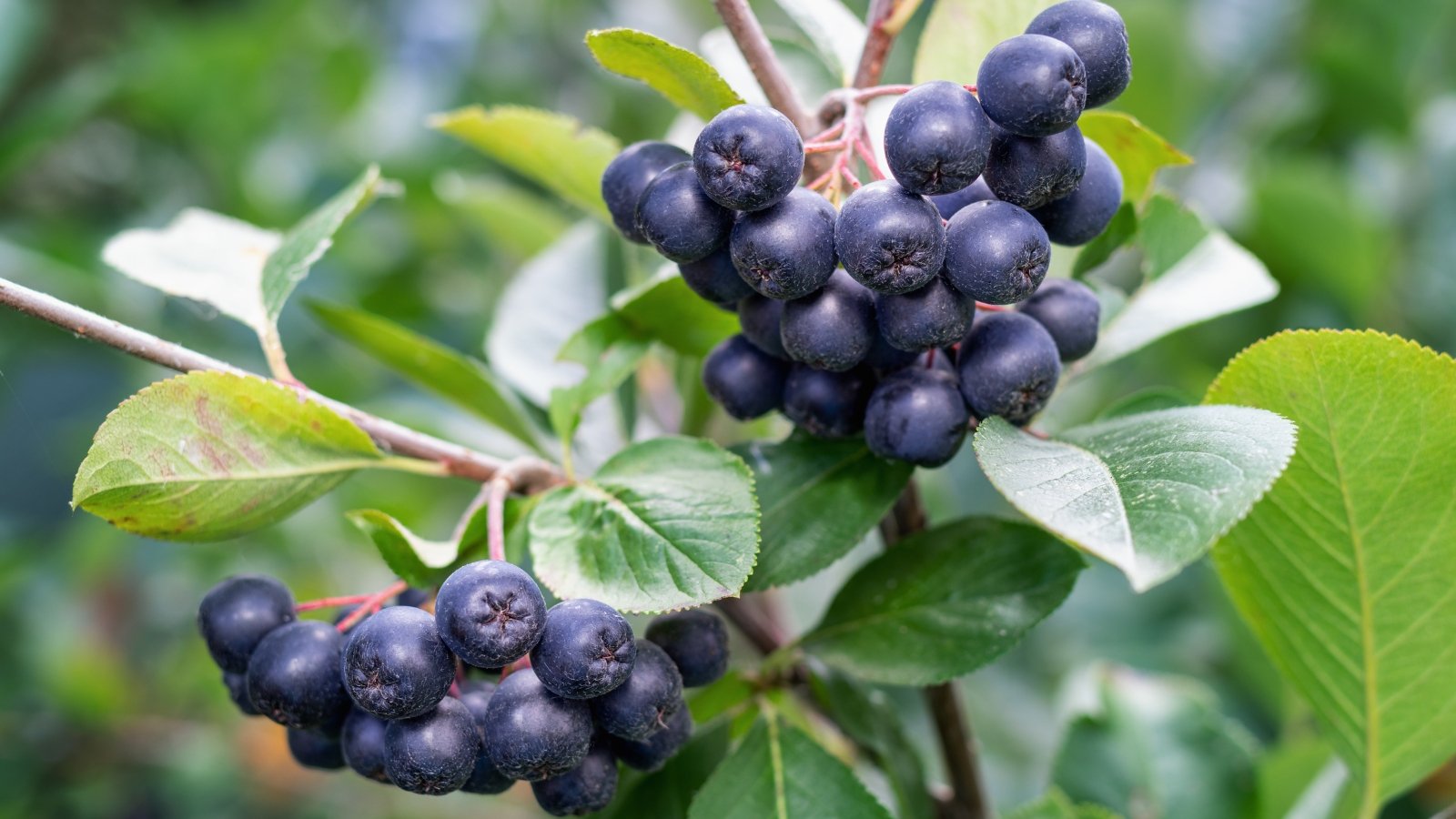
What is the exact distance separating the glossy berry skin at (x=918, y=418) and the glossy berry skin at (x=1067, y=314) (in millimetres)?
127

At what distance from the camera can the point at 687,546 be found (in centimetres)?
121

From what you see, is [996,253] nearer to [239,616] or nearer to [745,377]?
[745,377]

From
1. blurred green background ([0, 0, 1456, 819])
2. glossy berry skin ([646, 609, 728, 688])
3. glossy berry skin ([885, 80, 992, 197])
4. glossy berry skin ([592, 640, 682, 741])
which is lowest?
blurred green background ([0, 0, 1456, 819])

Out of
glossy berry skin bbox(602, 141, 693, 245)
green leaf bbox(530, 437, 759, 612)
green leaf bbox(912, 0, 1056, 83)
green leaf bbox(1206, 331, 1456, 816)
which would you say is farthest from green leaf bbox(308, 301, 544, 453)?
green leaf bbox(1206, 331, 1456, 816)

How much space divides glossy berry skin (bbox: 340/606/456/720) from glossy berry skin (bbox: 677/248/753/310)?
0.44 metres

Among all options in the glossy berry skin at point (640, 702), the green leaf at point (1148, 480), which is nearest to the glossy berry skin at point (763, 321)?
the green leaf at point (1148, 480)

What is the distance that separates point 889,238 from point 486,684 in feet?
2.18

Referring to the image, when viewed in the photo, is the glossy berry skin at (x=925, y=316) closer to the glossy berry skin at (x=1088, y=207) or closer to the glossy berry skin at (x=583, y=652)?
the glossy berry skin at (x=1088, y=207)

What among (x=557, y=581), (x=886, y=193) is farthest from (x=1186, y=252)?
(x=557, y=581)

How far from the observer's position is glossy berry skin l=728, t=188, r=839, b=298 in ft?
3.66

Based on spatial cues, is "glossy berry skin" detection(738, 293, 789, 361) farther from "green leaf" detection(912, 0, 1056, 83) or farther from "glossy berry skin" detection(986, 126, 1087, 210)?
"green leaf" detection(912, 0, 1056, 83)

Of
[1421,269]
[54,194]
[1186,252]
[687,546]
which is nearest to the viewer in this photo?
[687,546]

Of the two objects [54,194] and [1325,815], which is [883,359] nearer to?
[1325,815]

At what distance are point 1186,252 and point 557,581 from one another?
38.1 inches
